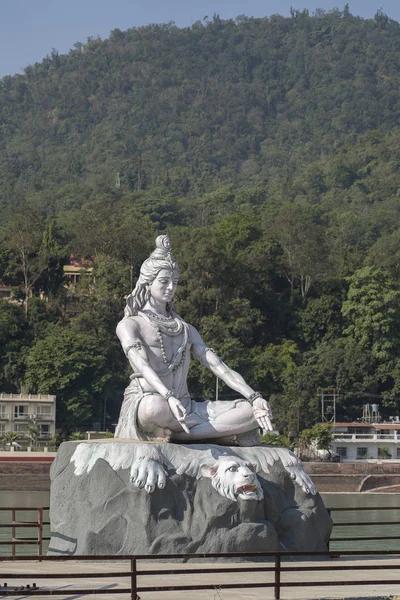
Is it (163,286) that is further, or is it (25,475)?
(25,475)

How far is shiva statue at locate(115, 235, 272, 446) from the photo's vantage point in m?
14.2

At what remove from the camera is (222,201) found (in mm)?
96062

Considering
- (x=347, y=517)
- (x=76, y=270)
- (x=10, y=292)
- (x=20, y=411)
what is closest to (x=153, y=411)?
(x=347, y=517)

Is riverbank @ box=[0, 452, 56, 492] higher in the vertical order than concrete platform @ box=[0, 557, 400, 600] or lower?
lower

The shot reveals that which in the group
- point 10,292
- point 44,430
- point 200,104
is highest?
point 200,104

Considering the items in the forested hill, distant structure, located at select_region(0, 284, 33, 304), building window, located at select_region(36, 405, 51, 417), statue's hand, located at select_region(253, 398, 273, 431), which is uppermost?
the forested hill

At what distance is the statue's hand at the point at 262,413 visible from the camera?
14.2 metres

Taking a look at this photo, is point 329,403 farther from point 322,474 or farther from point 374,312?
point 322,474

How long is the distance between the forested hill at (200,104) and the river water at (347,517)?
210ft

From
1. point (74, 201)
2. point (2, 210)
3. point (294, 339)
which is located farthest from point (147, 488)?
point (74, 201)

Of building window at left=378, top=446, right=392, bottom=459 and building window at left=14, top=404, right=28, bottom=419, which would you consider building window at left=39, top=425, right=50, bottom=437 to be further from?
building window at left=378, top=446, right=392, bottom=459

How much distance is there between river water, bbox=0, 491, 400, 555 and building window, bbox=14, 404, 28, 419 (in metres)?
7.76

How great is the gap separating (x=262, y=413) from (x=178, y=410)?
97 centimetres

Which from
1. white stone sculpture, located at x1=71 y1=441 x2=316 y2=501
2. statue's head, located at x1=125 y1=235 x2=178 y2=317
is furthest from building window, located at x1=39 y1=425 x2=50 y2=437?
white stone sculpture, located at x1=71 y1=441 x2=316 y2=501
